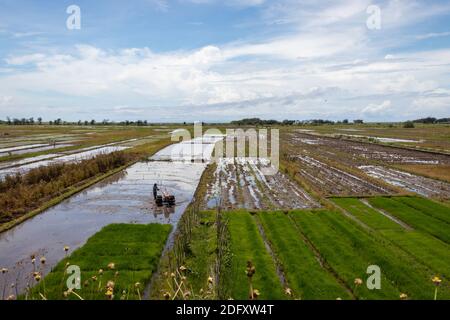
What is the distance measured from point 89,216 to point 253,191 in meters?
10.1

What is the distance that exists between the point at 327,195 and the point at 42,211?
1582 cm

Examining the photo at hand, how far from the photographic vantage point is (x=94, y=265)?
10867 millimetres

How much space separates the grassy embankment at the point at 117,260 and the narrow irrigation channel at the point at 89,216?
0.68 m

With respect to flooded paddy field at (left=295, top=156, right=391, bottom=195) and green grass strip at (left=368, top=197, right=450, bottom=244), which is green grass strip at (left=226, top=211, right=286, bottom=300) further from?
flooded paddy field at (left=295, top=156, right=391, bottom=195)

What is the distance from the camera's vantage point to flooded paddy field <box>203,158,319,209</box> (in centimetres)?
1889

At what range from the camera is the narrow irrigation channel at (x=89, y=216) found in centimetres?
1222

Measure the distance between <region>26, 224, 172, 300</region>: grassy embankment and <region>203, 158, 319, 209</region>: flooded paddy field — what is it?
506 centimetres

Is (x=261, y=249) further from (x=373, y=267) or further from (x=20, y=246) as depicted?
(x=20, y=246)

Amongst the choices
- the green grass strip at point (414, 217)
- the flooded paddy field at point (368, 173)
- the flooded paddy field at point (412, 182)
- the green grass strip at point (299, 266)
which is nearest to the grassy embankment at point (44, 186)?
the green grass strip at point (299, 266)

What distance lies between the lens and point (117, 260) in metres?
11.3

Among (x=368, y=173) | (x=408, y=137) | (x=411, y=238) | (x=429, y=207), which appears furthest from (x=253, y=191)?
(x=408, y=137)
